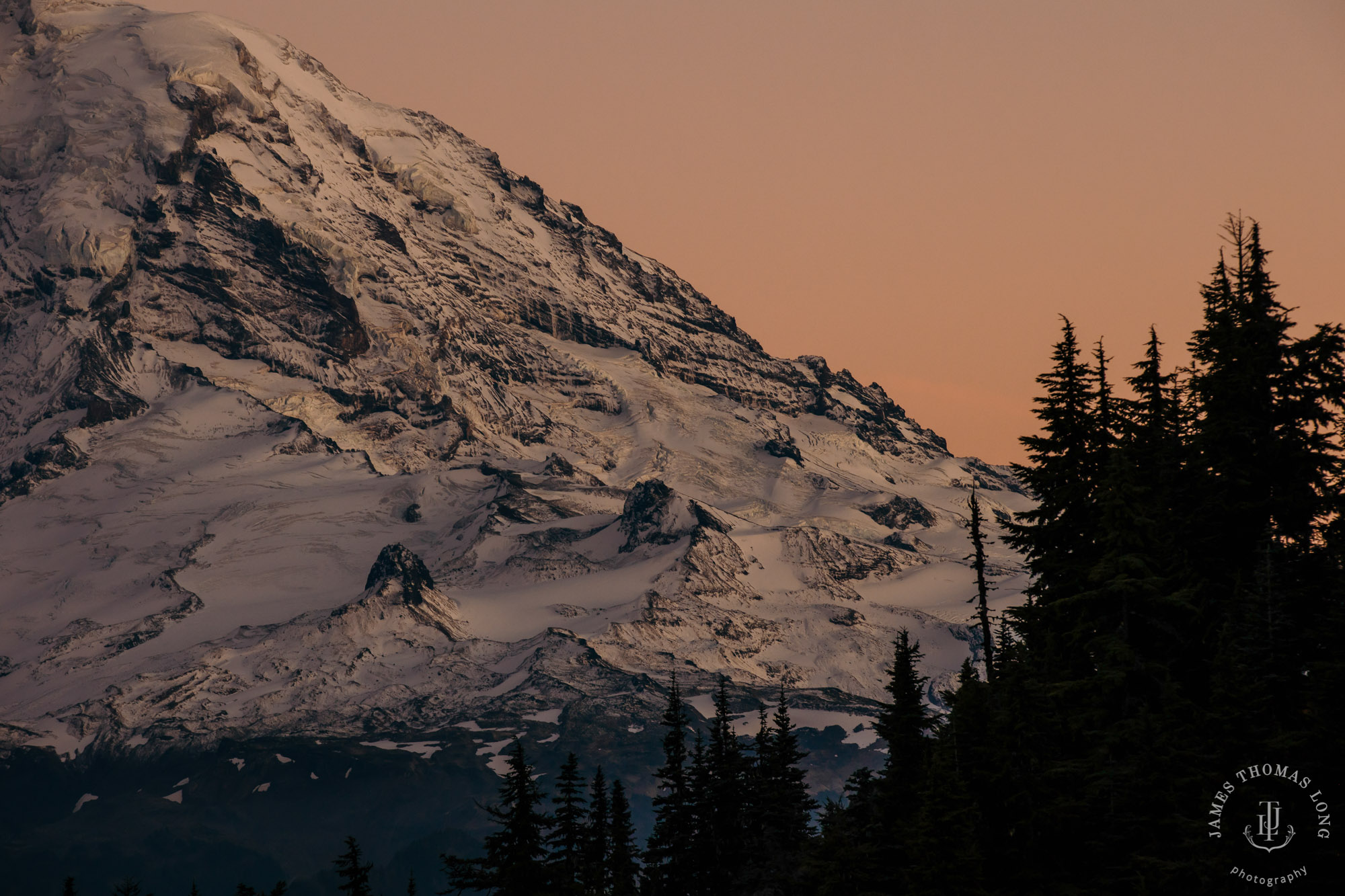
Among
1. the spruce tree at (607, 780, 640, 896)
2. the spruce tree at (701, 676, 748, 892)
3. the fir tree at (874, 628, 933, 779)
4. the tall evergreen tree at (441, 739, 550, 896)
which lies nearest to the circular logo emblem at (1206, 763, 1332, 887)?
the fir tree at (874, 628, 933, 779)

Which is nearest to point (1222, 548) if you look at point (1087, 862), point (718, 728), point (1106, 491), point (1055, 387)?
point (1106, 491)

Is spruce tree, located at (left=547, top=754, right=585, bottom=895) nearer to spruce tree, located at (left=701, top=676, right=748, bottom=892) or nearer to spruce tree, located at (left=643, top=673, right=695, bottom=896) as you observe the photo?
spruce tree, located at (left=643, top=673, right=695, bottom=896)

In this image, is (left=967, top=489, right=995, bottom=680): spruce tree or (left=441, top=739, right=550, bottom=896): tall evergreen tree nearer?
(left=441, top=739, right=550, bottom=896): tall evergreen tree

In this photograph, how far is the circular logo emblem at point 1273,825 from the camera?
46.5m

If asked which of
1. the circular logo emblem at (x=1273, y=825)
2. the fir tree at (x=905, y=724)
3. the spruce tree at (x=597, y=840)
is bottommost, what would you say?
the circular logo emblem at (x=1273, y=825)

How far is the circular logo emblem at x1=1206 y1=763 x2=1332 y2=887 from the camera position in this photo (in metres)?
46.5

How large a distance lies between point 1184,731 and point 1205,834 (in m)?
5.96

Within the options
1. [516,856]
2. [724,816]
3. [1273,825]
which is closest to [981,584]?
[724,816]

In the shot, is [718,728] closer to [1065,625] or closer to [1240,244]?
[1065,625]

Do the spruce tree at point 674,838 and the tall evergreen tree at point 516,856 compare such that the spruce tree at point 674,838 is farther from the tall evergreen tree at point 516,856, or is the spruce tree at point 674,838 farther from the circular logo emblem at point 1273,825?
the circular logo emblem at point 1273,825

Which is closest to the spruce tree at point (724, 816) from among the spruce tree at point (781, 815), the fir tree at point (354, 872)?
the spruce tree at point (781, 815)

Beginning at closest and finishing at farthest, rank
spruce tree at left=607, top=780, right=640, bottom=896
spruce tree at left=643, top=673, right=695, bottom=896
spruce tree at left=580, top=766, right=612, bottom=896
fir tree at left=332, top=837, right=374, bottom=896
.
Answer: fir tree at left=332, top=837, right=374, bottom=896, spruce tree at left=580, top=766, right=612, bottom=896, spruce tree at left=607, top=780, right=640, bottom=896, spruce tree at left=643, top=673, right=695, bottom=896

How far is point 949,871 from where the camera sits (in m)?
56.6

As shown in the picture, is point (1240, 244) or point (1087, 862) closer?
point (1087, 862)
